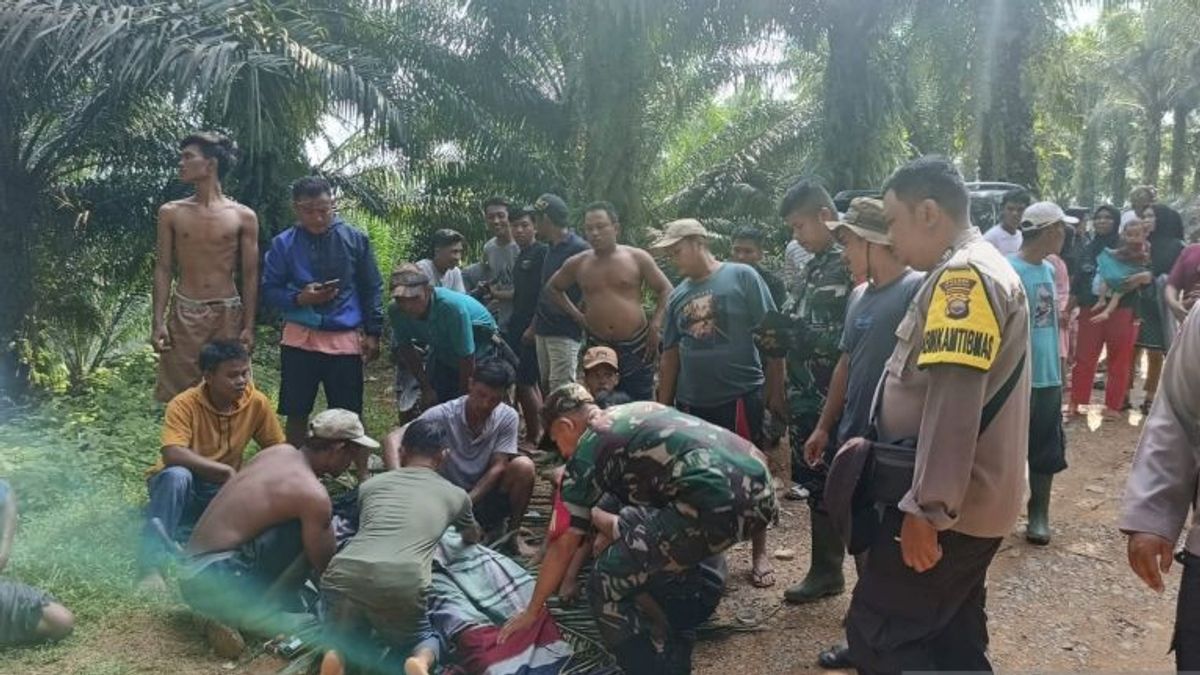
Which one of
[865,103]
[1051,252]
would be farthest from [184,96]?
[865,103]

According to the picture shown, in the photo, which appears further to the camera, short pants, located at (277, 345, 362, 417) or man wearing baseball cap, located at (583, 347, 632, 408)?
short pants, located at (277, 345, 362, 417)

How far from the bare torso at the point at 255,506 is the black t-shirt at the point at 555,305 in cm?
255

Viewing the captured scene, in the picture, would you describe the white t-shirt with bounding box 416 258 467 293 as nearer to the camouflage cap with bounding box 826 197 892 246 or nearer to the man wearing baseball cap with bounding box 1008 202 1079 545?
the man wearing baseball cap with bounding box 1008 202 1079 545

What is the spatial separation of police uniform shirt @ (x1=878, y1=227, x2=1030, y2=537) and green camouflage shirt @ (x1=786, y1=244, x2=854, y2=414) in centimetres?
158

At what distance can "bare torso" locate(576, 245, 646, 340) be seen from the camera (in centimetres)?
552

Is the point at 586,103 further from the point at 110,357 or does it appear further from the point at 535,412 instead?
the point at 110,357

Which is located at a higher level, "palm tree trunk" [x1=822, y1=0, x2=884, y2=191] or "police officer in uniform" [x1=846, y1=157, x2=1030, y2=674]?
"palm tree trunk" [x1=822, y1=0, x2=884, y2=191]

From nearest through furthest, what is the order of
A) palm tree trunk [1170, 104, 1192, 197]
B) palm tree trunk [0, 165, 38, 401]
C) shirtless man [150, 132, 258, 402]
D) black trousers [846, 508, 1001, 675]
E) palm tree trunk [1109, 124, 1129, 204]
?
1. black trousers [846, 508, 1001, 675]
2. shirtless man [150, 132, 258, 402]
3. palm tree trunk [0, 165, 38, 401]
4. palm tree trunk [1170, 104, 1192, 197]
5. palm tree trunk [1109, 124, 1129, 204]

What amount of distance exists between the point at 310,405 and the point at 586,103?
6.00m

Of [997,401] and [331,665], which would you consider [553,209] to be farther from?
[997,401]

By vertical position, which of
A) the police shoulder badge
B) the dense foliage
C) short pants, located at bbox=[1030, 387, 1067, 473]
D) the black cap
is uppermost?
the dense foliage

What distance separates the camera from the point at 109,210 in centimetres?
849

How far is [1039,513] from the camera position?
468cm

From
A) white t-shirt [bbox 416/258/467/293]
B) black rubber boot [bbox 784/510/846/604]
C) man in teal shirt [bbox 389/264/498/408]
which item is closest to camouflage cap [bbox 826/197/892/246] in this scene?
black rubber boot [bbox 784/510/846/604]
